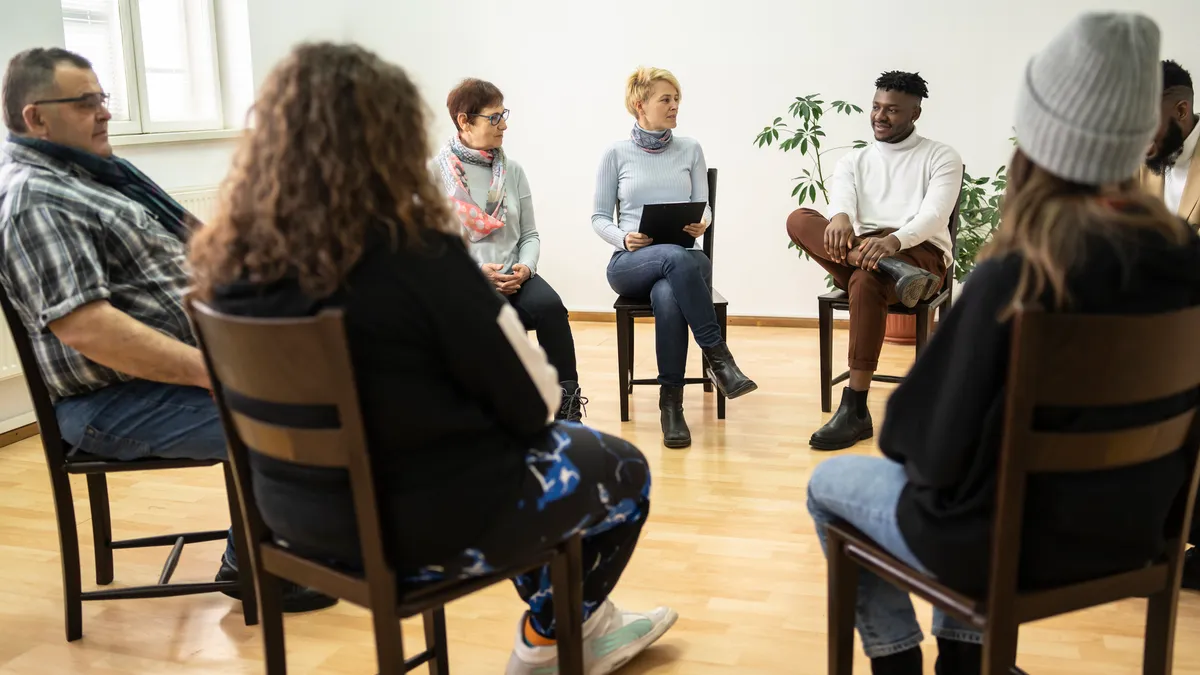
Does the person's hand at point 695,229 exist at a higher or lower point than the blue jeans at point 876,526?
higher

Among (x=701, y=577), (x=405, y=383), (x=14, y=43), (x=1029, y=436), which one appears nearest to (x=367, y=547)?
(x=405, y=383)

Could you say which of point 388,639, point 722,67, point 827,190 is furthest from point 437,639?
point 722,67

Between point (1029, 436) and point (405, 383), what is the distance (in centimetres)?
76

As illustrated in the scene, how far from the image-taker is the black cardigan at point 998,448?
125 cm

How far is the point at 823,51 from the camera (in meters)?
4.81

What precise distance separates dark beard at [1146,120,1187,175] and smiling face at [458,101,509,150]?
188cm

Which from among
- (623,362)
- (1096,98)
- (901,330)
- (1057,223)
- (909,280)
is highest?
→ (1096,98)

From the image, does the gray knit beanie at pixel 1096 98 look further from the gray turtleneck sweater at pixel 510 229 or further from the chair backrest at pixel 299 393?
the gray turtleneck sweater at pixel 510 229

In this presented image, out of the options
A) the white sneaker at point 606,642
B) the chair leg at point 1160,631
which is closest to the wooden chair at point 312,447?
the white sneaker at point 606,642

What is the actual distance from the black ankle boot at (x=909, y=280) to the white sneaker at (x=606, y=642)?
61.0 inches

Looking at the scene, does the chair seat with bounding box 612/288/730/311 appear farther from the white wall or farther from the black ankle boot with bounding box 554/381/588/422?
the white wall

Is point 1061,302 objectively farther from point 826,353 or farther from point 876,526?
point 826,353

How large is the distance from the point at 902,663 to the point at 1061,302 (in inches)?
27.5

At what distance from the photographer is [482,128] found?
3342 millimetres
